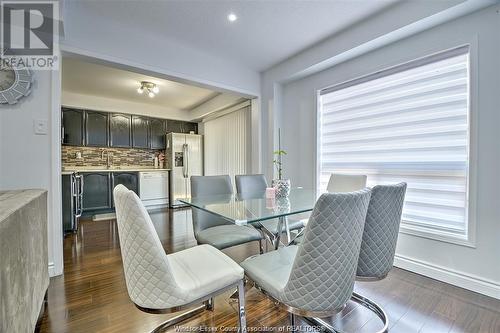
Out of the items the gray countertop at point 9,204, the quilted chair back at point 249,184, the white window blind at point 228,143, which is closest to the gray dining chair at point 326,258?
the gray countertop at point 9,204

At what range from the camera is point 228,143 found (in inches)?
198

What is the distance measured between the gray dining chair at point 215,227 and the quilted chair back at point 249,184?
0.43 ft

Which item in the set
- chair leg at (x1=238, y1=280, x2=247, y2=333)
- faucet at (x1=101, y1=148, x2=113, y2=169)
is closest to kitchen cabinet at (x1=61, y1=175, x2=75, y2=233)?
faucet at (x1=101, y1=148, x2=113, y2=169)

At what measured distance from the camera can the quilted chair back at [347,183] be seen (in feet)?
7.38

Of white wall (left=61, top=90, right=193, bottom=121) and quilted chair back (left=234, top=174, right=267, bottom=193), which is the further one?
white wall (left=61, top=90, right=193, bottom=121)

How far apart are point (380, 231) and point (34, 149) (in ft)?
9.21

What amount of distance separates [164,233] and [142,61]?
2.36 meters

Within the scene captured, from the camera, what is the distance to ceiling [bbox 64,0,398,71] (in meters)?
2.10

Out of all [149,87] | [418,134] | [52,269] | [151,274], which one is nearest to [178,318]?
[151,274]

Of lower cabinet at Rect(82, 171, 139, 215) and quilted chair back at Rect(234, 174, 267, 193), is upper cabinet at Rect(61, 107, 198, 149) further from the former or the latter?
quilted chair back at Rect(234, 174, 267, 193)

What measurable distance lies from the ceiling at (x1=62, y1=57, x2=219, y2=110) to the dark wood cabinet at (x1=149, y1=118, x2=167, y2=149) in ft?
1.43

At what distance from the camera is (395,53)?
2.33 meters

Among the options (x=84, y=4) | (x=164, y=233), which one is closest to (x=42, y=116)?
(x=84, y=4)

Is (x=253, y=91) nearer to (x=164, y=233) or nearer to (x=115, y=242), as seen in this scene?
(x=164, y=233)
